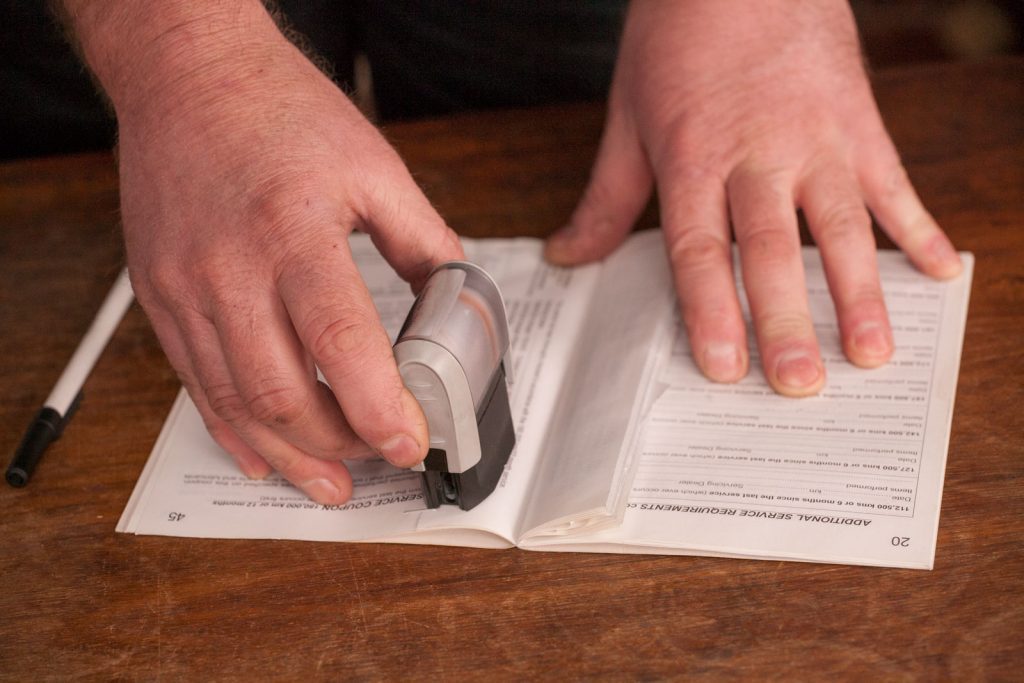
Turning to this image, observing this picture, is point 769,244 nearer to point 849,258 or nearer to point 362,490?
point 849,258

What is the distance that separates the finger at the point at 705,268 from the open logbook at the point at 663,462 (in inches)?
0.8

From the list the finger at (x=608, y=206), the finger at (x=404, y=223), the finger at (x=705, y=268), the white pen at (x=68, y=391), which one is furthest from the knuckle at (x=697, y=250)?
the white pen at (x=68, y=391)

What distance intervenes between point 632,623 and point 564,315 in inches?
13.4

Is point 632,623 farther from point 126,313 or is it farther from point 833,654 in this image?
point 126,313

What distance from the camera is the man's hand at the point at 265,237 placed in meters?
0.65

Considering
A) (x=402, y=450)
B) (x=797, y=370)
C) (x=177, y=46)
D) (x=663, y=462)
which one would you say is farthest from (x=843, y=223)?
(x=177, y=46)

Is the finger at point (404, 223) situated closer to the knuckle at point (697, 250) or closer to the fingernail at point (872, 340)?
the knuckle at point (697, 250)

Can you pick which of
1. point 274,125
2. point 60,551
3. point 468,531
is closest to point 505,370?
point 468,531

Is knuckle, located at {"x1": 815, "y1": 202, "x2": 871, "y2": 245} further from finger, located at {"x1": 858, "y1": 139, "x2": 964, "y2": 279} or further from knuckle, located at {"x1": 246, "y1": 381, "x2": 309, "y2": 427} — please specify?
knuckle, located at {"x1": 246, "y1": 381, "x2": 309, "y2": 427}

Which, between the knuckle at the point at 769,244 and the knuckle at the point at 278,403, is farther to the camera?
the knuckle at the point at 769,244

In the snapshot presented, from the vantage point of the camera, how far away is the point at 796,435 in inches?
28.8

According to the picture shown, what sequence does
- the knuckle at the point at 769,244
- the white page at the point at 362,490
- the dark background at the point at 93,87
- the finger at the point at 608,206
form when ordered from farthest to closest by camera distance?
the dark background at the point at 93,87
the finger at the point at 608,206
the knuckle at the point at 769,244
the white page at the point at 362,490

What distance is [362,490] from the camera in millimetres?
756

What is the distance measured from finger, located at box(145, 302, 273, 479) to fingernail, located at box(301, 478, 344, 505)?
6 centimetres
